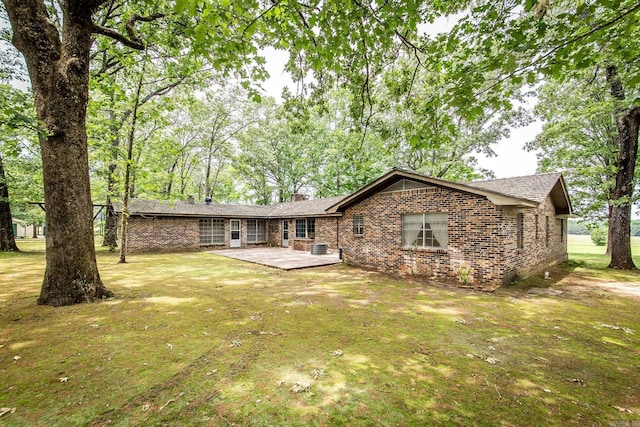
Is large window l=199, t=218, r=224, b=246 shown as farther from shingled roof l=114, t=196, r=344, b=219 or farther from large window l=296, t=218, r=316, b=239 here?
large window l=296, t=218, r=316, b=239

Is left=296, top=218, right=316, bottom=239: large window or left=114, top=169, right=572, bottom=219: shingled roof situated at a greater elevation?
left=114, top=169, right=572, bottom=219: shingled roof

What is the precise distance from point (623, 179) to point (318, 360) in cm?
1655

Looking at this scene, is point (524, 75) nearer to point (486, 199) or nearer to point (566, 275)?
point (486, 199)

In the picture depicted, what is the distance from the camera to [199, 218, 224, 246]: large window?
18.9 metres

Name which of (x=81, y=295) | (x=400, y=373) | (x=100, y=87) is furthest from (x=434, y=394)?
(x=100, y=87)

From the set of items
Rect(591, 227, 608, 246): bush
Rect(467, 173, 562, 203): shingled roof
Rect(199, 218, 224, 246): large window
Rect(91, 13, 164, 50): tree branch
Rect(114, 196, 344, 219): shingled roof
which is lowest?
Rect(591, 227, 608, 246): bush

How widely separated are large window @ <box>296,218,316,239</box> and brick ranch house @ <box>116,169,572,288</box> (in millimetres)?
1941

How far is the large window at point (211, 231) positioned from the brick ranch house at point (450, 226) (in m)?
3.08

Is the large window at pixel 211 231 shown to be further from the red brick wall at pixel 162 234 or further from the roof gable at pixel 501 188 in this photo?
the roof gable at pixel 501 188

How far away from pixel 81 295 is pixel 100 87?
6.44m

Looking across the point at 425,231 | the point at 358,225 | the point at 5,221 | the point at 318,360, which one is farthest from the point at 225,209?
the point at 318,360

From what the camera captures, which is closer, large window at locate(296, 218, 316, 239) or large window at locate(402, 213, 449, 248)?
large window at locate(402, 213, 449, 248)

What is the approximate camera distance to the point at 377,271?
34.9ft

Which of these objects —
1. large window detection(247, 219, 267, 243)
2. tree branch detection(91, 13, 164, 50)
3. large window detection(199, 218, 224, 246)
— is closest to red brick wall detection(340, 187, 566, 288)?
tree branch detection(91, 13, 164, 50)
